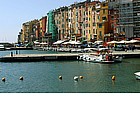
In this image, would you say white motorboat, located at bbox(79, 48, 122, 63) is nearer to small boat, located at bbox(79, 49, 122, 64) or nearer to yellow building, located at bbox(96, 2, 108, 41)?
small boat, located at bbox(79, 49, 122, 64)

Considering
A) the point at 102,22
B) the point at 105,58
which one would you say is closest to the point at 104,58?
the point at 105,58

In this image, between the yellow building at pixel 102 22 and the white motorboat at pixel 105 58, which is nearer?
the white motorboat at pixel 105 58

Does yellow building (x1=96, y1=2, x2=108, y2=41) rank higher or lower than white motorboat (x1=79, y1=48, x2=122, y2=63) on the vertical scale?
higher

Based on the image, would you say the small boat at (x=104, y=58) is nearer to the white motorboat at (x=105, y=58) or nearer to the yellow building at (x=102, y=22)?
the white motorboat at (x=105, y=58)

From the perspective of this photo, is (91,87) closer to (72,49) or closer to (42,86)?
(42,86)

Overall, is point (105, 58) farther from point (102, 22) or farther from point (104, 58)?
point (102, 22)

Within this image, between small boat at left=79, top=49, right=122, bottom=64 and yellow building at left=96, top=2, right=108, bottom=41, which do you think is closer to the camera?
small boat at left=79, top=49, right=122, bottom=64

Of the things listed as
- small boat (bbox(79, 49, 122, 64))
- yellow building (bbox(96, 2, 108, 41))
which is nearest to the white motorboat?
small boat (bbox(79, 49, 122, 64))

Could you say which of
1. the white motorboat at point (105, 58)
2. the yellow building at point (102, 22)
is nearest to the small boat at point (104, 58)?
the white motorboat at point (105, 58)

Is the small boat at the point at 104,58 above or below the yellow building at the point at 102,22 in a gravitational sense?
below
